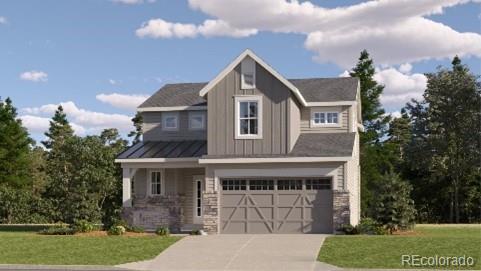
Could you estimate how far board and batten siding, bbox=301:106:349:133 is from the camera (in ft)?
106

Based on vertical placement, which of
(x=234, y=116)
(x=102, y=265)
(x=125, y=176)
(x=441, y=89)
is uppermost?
(x=441, y=89)

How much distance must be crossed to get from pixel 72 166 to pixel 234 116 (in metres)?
9.28

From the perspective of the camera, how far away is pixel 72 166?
3438cm

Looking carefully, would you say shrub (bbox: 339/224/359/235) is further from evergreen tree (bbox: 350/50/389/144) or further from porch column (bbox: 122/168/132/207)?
evergreen tree (bbox: 350/50/389/144)

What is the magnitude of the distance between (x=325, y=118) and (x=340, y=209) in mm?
5487

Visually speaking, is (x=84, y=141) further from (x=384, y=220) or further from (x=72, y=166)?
(x=384, y=220)

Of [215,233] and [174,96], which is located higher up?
[174,96]

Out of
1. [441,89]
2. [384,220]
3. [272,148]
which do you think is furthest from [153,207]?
[441,89]

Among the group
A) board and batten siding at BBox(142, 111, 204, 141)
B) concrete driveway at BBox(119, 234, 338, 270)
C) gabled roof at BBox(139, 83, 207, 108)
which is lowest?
concrete driveway at BBox(119, 234, 338, 270)

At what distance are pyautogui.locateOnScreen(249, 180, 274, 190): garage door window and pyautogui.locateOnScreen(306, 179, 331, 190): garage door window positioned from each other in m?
1.51

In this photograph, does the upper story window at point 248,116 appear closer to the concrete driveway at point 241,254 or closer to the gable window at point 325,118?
the gable window at point 325,118

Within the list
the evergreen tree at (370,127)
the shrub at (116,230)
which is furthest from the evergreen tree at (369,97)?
the shrub at (116,230)

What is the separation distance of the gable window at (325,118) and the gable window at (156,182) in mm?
7425

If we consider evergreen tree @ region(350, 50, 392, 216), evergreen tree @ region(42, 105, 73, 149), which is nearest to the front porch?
evergreen tree @ region(350, 50, 392, 216)
